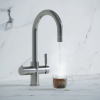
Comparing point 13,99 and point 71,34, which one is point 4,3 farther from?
point 13,99

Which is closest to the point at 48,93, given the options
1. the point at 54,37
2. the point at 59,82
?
the point at 59,82

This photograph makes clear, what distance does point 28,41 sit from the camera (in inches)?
61.2

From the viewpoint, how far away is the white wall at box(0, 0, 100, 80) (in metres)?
1.50

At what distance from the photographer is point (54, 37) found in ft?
5.43

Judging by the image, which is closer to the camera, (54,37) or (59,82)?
(59,82)

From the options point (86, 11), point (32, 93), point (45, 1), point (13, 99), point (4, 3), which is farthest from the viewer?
point (86, 11)

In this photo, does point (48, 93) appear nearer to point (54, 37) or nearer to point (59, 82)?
point (59, 82)

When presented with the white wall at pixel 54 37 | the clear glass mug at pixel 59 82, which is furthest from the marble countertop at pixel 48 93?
the white wall at pixel 54 37

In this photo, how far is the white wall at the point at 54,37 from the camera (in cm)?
150

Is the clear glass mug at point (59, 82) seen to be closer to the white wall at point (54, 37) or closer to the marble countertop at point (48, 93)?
the marble countertop at point (48, 93)

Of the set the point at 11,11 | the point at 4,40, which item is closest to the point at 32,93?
→ the point at 4,40

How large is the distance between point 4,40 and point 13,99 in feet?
1.98

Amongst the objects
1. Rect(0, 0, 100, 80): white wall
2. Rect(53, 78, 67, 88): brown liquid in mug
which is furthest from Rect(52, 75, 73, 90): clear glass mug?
Rect(0, 0, 100, 80): white wall

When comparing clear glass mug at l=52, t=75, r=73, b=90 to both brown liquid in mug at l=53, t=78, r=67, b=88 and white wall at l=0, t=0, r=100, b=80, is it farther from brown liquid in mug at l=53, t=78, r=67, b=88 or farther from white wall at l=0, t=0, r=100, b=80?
white wall at l=0, t=0, r=100, b=80
